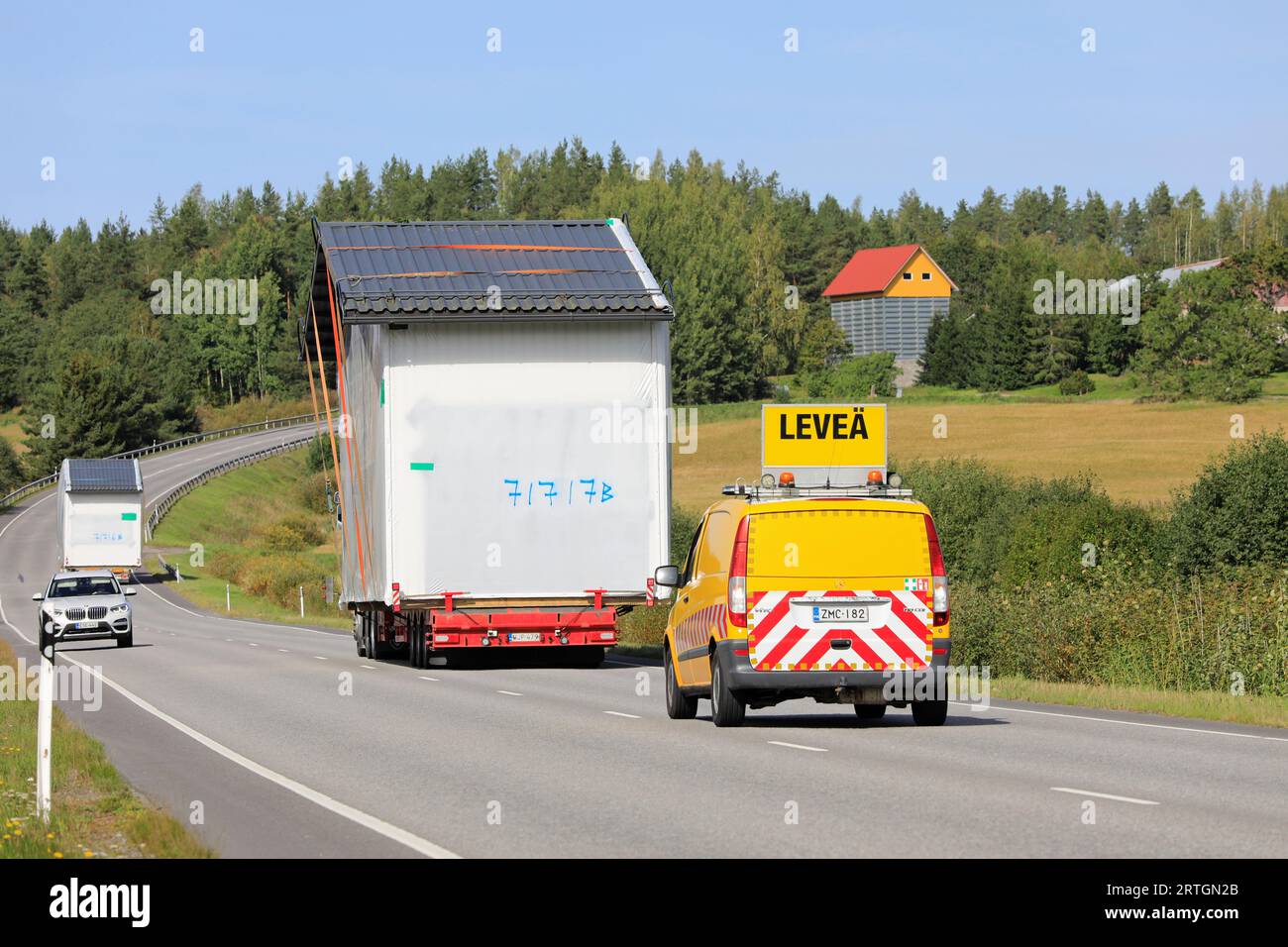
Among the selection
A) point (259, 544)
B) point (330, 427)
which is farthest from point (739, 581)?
point (259, 544)

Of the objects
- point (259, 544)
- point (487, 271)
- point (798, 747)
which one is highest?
point (487, 271)

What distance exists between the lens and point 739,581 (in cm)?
1638

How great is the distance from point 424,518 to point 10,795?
1312 centimetres

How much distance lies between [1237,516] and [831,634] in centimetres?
3736

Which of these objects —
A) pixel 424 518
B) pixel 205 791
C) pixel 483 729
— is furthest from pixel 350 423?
pixel 205 791

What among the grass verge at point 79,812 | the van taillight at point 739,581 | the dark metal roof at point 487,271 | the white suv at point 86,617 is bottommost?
the white suv at point 86,617

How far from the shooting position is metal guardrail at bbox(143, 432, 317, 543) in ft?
301

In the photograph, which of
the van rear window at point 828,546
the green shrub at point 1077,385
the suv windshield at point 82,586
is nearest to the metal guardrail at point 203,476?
the suv windshield at point 82,586

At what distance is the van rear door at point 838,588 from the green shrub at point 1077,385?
10563 cm

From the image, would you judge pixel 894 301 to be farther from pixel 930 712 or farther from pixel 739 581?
pixel 739 581

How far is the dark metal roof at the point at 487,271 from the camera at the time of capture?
25.9 meters

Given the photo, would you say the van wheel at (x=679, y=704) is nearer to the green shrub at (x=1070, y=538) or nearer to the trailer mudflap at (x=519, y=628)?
the trailer mudflap at (x=519, y=628)

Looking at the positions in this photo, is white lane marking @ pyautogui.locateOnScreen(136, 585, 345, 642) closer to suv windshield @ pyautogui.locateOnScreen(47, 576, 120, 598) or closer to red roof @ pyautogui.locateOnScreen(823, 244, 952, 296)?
suv windshield @ pyautogui.locateOnScreen(47, 576, 120, 598)
